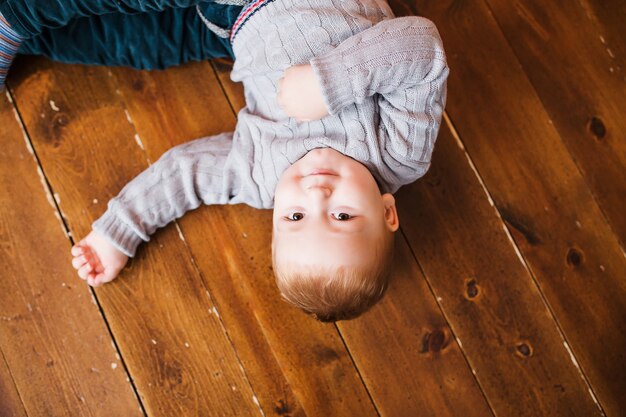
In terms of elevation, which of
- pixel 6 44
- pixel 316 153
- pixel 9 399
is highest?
pixel 316 153

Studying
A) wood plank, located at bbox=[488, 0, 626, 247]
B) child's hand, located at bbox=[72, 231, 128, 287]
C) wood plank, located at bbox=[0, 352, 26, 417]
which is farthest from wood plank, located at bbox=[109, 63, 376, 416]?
wood plank, located at bbox=[488, 0, 626, 247]

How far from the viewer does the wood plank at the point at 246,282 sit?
38.6 inches

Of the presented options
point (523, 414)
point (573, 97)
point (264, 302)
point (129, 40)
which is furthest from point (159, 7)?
point (523, 414)

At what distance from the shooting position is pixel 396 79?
2.62ft

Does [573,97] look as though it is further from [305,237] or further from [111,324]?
[111,324]

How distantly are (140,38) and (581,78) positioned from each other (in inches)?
33.2

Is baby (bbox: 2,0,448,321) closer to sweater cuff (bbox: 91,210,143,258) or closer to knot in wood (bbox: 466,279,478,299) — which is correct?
sweater cuff (bbox: 91,210,143,258)

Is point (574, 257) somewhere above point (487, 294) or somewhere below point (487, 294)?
above

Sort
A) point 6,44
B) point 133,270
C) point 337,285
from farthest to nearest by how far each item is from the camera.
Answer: point 133,270 < point 6,44 < point 337,285

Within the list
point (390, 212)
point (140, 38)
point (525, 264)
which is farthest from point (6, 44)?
point (525, 264)

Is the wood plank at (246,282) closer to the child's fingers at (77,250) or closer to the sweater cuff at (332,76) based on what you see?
the child's fingers at (77,250)

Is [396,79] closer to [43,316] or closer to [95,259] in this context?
[95,259]

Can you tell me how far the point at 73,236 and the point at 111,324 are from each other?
0.57 feet

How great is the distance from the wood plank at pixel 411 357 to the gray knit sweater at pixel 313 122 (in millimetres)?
250
